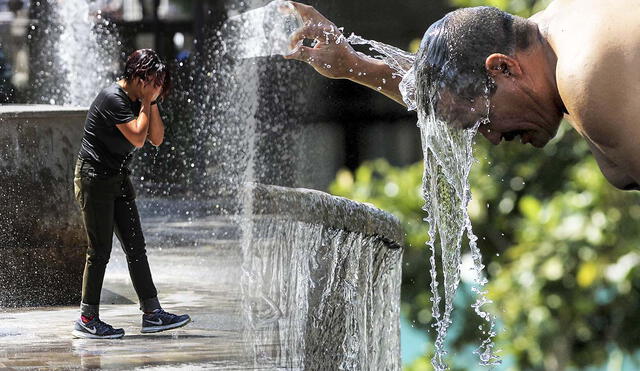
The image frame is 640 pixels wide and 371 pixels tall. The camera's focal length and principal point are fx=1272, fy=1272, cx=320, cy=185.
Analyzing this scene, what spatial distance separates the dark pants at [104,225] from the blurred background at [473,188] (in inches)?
26.2

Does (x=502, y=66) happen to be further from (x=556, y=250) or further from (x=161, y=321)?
(x=556, y=250)

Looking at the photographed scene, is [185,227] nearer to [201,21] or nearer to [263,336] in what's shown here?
[263,336]

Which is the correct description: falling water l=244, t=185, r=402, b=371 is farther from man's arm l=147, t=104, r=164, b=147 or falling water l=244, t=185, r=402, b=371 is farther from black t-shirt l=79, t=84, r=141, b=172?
black t-shirt l=79, t=84, r=141, b=172

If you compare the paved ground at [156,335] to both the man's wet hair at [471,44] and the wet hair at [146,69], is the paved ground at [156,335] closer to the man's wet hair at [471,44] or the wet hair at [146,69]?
the wet hair at [146,69]

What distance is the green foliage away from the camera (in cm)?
470

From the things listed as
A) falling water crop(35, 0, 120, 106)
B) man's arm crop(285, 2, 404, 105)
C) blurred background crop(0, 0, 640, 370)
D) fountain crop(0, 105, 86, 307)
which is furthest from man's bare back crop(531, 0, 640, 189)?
falling water crop(35, 0, 120, 106)

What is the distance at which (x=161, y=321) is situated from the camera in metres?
3.40

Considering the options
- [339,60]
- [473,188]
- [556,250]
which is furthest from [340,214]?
[473,188]

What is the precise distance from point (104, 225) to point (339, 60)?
2.50ft

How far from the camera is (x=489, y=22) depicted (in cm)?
240

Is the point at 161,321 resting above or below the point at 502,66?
below

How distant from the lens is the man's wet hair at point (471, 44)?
2.39 metres

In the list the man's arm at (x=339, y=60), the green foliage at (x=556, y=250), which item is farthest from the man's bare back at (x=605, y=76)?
the green foliage at (x=556, y=250)

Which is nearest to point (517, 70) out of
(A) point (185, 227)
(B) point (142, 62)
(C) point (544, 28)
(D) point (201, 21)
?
(C) point (544, 28)
